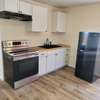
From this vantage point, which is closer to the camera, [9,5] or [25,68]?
[9,5]

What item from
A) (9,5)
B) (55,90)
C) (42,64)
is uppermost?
(9,5)

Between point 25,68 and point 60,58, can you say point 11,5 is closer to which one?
point 25,68

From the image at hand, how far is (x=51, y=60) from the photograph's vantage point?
354cm

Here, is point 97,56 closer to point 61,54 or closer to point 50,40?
point 61,54

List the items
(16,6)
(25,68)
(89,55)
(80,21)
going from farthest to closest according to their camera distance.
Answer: (80,21) → (89,55) → (25,68) → (16,6)

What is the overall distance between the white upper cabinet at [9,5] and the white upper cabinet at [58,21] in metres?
1.57

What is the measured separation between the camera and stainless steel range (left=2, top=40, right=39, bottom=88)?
2.59 meters

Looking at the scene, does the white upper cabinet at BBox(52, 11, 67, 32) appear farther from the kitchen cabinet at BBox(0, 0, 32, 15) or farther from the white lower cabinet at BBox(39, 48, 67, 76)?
the kitchen cabinet at BBox(0, 0, 32, 15)

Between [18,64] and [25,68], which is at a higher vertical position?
[18,64]

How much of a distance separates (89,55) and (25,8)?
2191mm

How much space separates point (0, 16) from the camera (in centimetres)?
268

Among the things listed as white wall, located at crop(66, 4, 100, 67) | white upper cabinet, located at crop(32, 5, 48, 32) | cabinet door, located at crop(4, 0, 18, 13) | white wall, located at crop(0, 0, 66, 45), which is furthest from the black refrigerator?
cabinet door, located at crop(4, 0, 18, 13)

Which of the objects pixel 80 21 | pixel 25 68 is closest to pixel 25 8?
pixel 25 68

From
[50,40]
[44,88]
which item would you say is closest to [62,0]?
[50,40]
